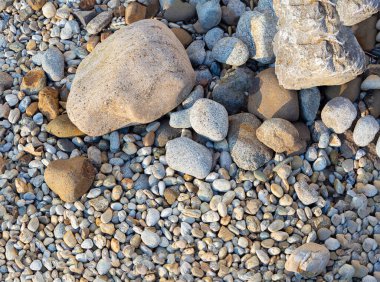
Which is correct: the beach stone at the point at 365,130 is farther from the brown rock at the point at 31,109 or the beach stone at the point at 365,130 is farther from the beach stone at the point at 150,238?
the brown rock at the point at 31,109

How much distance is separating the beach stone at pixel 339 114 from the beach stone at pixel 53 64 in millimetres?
1560

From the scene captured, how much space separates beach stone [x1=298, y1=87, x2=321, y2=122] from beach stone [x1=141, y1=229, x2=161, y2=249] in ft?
3.49

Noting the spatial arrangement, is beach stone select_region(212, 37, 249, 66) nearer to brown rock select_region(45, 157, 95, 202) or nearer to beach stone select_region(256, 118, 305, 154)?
beach stone select_region(256, 118, 305, 154)

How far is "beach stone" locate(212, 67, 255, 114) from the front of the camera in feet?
9.24

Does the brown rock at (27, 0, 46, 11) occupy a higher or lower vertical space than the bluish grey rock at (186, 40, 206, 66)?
higher

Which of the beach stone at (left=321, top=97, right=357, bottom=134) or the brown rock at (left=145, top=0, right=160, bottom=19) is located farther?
the brown rock at (left=145, top=0, right=160, bottom=19)

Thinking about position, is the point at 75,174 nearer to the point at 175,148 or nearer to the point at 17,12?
→ the point at 175,148

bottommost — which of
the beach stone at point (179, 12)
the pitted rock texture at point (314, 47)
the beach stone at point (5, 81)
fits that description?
the beach stone at point (5, 81)

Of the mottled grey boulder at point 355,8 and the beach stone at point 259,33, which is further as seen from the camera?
the beach stone at point 259,33

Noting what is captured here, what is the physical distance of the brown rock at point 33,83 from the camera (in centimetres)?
298

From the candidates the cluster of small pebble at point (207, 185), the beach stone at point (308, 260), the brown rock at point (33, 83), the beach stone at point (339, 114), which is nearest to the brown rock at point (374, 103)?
the cluster of small pebble at point (207, 185)

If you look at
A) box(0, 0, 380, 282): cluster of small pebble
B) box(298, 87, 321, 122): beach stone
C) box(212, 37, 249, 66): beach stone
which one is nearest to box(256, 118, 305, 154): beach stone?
box(0, 0, 380, 282): cluster of small pebble

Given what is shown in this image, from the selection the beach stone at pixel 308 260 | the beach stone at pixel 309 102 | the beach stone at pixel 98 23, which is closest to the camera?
the beach stone at pixel 308 260

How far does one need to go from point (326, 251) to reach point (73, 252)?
1286mm
